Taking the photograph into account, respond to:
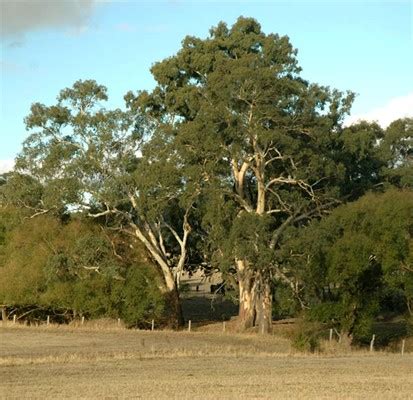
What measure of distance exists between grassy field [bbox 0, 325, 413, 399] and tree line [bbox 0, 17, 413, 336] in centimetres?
708

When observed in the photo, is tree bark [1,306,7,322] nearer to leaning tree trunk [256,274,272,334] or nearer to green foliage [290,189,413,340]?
leaning tree trunk [256,274,272,334]

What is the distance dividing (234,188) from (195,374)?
29093mm

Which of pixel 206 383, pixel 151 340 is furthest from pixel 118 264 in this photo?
pixel 206 383

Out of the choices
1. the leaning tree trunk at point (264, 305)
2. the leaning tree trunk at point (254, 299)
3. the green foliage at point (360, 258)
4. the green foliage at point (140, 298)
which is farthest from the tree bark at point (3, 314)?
the green foliage at point (360, 258)

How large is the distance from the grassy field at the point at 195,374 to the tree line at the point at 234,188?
279 inches

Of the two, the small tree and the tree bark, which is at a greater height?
the small tree

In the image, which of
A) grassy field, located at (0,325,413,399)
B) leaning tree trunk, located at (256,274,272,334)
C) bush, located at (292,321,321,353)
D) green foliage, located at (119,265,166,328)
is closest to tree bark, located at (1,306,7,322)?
green foliage, located at (119,265,166,328)

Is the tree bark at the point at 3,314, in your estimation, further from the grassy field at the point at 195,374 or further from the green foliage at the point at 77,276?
the grassy field at the point at 195,374

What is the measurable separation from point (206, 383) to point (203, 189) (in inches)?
1112

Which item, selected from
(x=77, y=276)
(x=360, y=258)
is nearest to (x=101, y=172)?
(x=77, y=276)

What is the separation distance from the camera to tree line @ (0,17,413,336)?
4362cm

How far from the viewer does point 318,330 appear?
1635 inches

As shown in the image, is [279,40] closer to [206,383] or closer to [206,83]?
[206,83]

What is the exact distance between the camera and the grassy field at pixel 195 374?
20.1 meters
